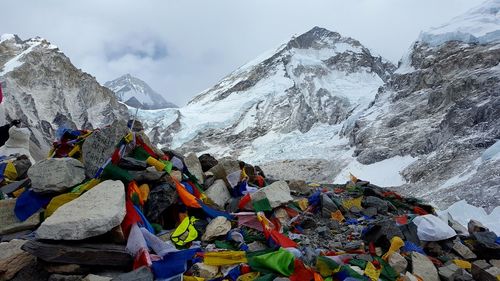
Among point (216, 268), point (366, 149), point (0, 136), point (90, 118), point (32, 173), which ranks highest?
point (90, 118)

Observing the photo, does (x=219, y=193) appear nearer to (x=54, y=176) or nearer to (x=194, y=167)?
(x=194, y=167)

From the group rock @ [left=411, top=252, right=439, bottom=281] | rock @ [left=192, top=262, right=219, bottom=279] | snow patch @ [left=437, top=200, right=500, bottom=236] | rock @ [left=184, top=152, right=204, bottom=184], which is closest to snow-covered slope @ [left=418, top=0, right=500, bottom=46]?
snow patch @ [left=437, top=200, right=500, bottom=236]

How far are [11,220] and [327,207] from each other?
5.04 m

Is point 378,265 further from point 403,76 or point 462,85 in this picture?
point 403,76

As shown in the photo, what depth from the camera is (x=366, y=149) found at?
38.9 meters

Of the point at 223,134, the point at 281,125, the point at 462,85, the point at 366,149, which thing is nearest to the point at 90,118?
the point at 223,134

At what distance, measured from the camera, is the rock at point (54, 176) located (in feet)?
18.9

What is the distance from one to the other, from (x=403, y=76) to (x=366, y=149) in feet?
47.4

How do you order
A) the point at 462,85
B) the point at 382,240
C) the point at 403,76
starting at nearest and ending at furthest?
the point at 382,240 < the point at 462,85 < the point at 403,76

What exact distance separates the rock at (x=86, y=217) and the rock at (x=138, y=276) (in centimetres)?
57

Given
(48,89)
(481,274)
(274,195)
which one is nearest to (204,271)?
(274,195)

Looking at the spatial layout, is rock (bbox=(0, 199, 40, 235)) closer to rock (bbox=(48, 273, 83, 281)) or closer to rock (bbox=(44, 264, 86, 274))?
rock (bbox=(44, 264, 86, 274))

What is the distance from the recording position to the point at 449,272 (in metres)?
5.20

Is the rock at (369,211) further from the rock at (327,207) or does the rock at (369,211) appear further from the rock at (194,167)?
the rock at (194,167)
